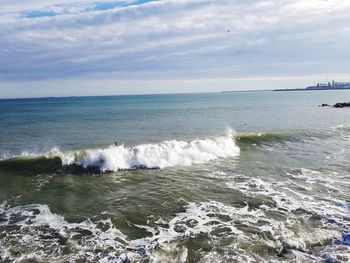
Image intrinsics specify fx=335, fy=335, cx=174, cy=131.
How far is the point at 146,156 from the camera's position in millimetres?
24125

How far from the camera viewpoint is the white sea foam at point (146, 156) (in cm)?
2280

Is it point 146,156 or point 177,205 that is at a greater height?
point 146,156

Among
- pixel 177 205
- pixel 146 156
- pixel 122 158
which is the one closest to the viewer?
pixel 177 205

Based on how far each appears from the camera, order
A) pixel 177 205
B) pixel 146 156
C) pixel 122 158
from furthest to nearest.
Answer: pixel 146 156, pixel 122 158, pixel 177 205

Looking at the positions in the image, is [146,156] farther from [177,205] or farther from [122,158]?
[177,205]

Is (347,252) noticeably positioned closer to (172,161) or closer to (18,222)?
(18,222)

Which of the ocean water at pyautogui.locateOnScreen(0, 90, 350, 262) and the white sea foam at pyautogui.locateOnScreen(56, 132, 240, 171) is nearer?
the ocean water at pyautogui.locateOnScreen(0, 90, 350, 262)

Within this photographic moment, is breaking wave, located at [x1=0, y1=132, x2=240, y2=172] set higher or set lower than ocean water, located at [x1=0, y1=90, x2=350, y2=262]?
higher

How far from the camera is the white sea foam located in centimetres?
2280

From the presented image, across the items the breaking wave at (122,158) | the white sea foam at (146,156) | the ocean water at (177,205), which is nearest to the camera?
the ocean water at (177,205)

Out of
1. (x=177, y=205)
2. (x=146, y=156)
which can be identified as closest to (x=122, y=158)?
(x=146, y=156)

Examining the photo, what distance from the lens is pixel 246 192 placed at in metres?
16.8

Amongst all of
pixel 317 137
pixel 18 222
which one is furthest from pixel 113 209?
pixel 317 137

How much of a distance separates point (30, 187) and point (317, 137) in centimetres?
2913
